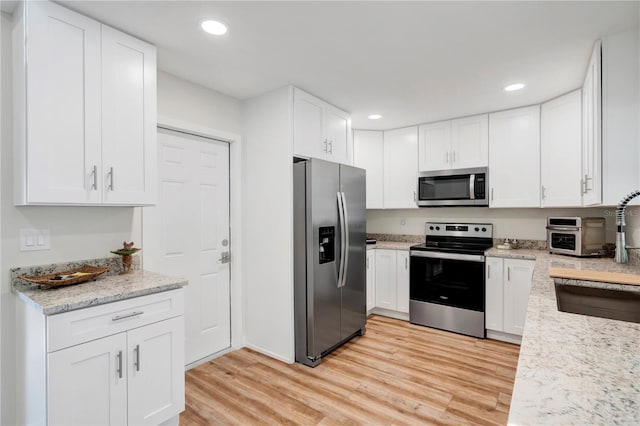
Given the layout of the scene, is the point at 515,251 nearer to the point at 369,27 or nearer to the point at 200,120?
the point at 369,27

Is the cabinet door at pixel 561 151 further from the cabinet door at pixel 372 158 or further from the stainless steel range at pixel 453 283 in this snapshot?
the cabinet door at pixel 372 158

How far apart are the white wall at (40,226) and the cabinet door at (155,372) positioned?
0.70 m

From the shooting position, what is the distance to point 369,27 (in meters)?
1.93

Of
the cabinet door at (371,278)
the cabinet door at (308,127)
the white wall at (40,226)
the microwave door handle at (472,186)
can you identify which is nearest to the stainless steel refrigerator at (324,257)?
the cabinet door at (308,127)

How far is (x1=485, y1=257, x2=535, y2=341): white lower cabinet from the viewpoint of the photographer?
314cm

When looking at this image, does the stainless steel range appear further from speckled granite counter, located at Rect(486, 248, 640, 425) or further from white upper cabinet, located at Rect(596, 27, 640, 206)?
speckled granite counter, located at Rect(486, 248, 640, 425)

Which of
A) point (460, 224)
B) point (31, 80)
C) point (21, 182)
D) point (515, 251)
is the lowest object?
point (515, 251)

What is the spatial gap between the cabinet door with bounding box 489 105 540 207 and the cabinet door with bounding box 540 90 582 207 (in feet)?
0.21

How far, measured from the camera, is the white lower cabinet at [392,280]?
12.6 ft

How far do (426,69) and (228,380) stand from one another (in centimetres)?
285

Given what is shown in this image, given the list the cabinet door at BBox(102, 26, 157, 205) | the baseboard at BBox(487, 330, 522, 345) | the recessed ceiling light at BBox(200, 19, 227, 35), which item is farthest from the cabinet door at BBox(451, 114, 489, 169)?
the cabinet door at BBox(102, 26, 157, 205)

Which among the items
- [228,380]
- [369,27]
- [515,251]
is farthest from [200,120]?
[515,251]

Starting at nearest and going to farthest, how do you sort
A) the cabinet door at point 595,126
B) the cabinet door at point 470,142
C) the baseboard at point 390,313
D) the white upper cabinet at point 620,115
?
the white upper cabinet at point 620,115, the cabinet door at point 595,126, the cabinet door at point 470,142, the baseboard at point 390,313

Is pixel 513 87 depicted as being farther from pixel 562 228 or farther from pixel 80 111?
pixel 80 111
